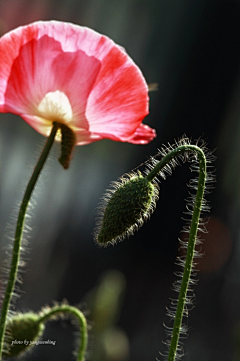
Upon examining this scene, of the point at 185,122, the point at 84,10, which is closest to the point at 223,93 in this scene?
the point at 185,122

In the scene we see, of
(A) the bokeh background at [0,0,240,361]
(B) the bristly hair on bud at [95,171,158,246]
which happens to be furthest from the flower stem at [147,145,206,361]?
(A) the bokeh background at [0,0,240,361]

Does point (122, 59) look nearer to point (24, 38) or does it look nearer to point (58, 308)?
point (24, 38)

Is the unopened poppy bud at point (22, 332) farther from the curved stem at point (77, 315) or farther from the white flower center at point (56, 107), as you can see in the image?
the white flower center at point (56, 107)

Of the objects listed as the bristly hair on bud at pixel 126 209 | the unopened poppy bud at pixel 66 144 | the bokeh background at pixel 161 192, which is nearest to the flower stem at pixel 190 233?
the bristly hair on bud at pixel 126 209

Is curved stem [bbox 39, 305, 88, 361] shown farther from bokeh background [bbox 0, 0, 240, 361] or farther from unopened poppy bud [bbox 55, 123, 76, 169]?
bokeh background [bbox 0, 0, 240, 361]

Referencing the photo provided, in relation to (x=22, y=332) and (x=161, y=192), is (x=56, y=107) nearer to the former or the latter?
(x=22, y=332)

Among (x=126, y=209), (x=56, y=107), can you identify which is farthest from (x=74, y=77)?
(x=126, y=209)
